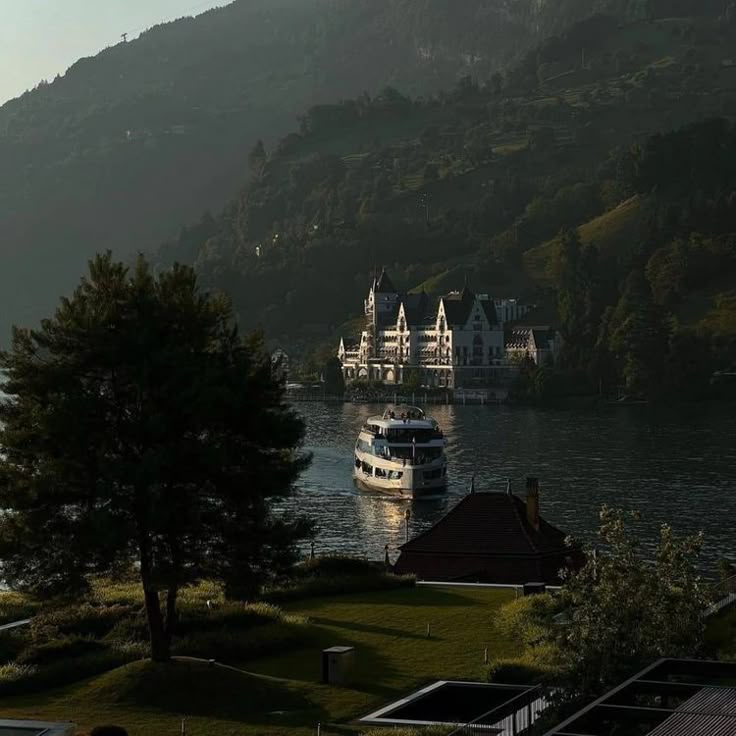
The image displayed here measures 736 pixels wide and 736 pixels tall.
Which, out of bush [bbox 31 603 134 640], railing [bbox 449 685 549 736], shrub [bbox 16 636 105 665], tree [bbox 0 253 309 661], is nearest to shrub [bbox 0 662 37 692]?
shrub [bbox 16 636 105 665]

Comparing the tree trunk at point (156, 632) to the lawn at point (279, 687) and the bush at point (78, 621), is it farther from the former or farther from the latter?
the bush at point (78, 621)

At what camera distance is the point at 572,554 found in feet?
Result: 215

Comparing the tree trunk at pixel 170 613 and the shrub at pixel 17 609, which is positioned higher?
the tree trunk at pixel 170 613

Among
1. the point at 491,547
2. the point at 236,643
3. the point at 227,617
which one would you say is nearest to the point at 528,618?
the point at 236,643

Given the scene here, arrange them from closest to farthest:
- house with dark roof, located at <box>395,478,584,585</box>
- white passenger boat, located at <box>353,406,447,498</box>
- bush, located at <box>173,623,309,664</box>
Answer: bush, located at <box>173,623,309,664</box>, house with dark roof, located at <box>395,478,584,585</box>, white passenger boat, located at <box>353,406,447,498</box>

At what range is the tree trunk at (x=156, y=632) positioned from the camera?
4169 centimetres

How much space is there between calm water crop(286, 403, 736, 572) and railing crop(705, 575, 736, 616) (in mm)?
30814

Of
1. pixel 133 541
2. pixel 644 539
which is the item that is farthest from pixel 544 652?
pixel 644 539

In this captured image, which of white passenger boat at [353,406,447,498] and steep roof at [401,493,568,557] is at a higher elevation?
steep roof at [401,493,568,557]

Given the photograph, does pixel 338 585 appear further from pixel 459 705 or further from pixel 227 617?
pixel 459 705

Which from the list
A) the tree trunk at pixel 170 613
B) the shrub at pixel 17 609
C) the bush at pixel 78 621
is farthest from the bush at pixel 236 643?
the shrub at pixel 17 609

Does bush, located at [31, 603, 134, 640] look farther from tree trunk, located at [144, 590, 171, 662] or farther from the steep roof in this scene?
the steep roof

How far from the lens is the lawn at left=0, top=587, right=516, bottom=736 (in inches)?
1465

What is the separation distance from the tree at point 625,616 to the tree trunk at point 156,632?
35.1 feet
